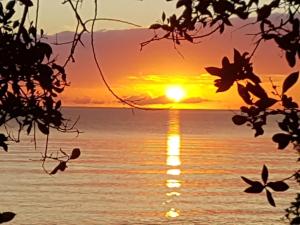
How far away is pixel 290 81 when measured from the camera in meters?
2.49

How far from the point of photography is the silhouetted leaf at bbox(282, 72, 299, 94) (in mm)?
2477

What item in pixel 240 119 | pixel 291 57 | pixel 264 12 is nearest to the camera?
pixel 291 57

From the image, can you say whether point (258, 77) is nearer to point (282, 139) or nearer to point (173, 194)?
point (282, 139)

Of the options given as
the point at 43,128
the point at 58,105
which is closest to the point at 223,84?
the point at 43,128

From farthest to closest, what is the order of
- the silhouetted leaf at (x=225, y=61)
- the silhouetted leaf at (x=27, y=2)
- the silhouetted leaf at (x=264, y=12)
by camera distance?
the silhouetted leaf at (x=27, y=2)
the silhouetted leaf at (x=264, y=12)
the silhouetted leaf at (x=225, y=61)

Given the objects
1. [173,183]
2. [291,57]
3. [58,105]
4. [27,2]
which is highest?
[173,183]

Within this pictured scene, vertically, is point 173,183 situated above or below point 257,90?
above

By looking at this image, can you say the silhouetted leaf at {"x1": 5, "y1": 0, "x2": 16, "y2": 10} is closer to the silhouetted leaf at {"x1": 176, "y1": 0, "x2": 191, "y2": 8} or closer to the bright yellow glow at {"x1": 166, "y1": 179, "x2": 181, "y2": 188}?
the silhouetted leaf at {"x1": 176, "y1": 0, "x2": 191, "y2": 8}

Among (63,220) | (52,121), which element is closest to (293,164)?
(63,220)

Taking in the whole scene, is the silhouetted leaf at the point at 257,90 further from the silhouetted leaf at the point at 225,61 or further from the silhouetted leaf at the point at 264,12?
the silhouetted leaf at the point at 264,12

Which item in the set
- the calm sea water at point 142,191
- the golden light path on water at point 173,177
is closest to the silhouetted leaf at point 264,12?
the calm sea water at point 142,191

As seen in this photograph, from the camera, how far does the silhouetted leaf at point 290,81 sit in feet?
8.13

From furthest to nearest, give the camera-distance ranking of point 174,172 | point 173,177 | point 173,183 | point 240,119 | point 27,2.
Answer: point 174,172 → point 173,177 → point 173,183 → point 27,2 → point 240,119

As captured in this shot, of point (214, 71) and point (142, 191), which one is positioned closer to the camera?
point (214, 71)
